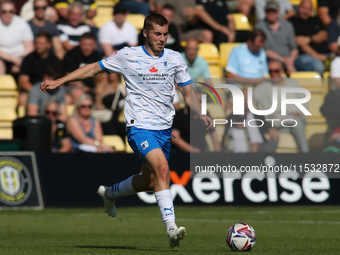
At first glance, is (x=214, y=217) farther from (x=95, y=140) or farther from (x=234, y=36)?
(x=234, y=36)

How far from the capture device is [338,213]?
11602mm

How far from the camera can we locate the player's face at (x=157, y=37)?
6910mm

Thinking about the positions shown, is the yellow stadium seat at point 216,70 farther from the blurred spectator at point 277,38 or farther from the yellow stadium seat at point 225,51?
the blurred spectator at point 277,38

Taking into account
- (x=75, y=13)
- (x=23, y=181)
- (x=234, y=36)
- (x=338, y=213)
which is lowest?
(x=338, y=213)

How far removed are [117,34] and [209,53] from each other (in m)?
2.28

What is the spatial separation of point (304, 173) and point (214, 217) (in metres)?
2.34

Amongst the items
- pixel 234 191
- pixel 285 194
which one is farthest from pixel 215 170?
pixel 285 194

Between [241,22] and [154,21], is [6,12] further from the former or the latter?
[154,21]

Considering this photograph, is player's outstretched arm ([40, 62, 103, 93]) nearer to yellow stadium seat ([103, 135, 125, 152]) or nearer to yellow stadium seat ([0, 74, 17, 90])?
yellow stadium seat ([103, 135, 125, 152])

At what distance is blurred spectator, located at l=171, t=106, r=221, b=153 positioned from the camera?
12727mm

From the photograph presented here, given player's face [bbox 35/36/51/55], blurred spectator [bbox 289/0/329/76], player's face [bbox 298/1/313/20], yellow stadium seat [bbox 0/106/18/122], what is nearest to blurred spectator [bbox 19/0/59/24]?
player's face [bbox 35/36/51/55]

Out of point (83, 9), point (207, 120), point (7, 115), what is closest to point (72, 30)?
point (83, 9)

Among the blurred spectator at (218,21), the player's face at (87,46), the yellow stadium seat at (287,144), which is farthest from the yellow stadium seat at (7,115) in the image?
the yellow stadium seat at (287,144)

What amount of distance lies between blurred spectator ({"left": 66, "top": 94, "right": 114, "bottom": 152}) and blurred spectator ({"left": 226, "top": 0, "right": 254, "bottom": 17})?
6406mm
